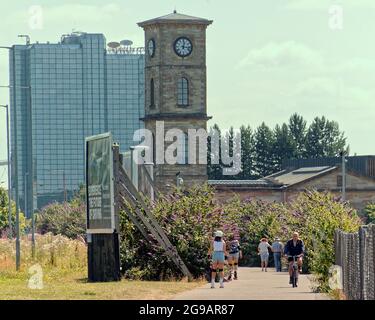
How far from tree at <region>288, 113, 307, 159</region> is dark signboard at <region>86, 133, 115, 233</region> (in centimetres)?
12168

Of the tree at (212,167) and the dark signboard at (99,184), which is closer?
the dark signboard at (99,184)

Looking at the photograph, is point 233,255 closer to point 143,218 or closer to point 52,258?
point 143,218

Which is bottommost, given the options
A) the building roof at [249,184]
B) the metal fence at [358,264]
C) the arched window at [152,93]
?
the metal fence at [358,264]

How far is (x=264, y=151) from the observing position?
532 feet

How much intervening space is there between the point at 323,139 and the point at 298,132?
3.32 meters

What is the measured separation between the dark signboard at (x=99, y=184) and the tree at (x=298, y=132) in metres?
122

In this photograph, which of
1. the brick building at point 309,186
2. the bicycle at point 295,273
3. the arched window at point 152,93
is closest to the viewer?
the bicycle at point 295,273

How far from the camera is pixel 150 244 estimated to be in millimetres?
45938

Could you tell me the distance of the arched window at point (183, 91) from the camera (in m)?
113

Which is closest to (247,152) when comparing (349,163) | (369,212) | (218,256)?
(349,163)

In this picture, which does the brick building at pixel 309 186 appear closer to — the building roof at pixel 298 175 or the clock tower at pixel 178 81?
the building roof at pixel 298 175

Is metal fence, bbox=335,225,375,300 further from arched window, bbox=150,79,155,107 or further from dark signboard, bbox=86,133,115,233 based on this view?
arched window, bbox=150,79,155,107

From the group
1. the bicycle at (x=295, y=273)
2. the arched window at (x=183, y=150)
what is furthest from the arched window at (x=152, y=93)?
the bicycle at (x=295, y=273)
